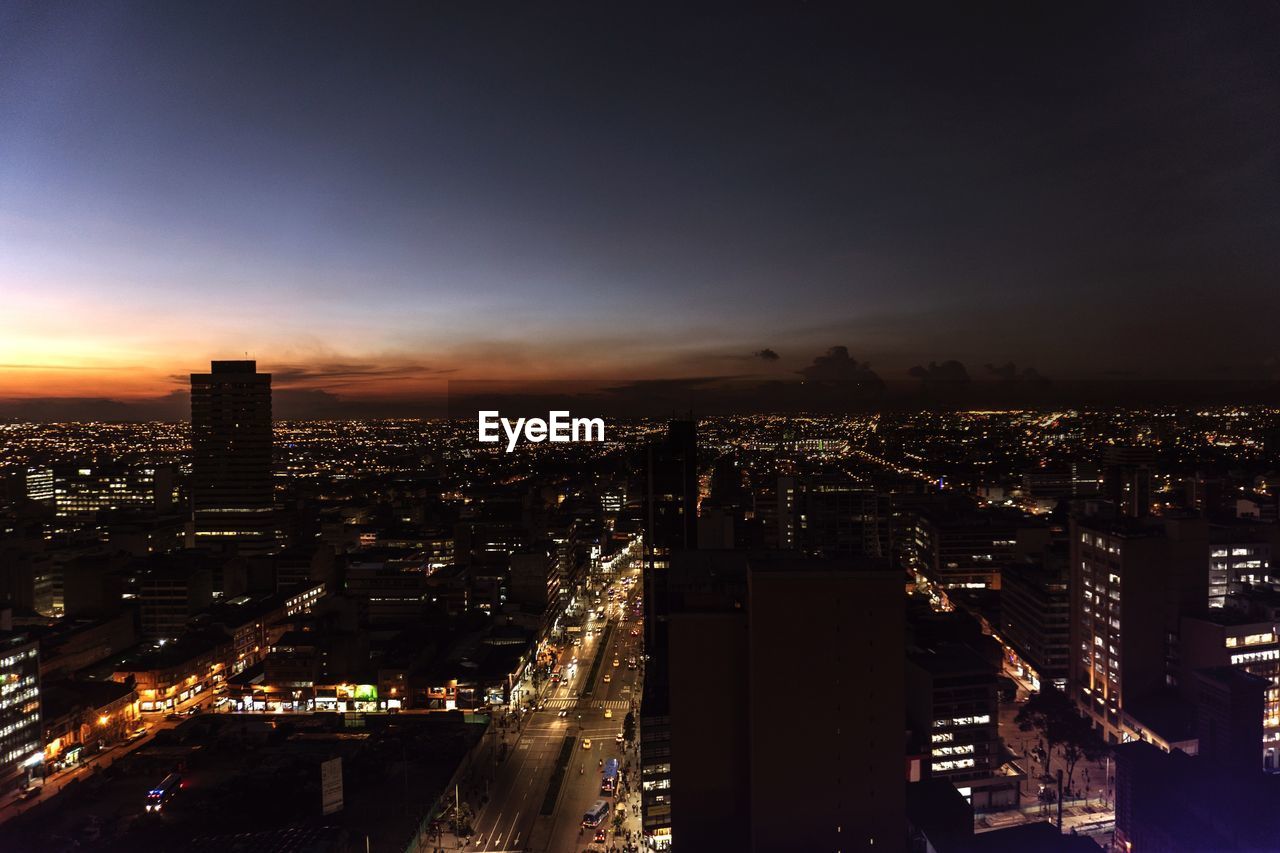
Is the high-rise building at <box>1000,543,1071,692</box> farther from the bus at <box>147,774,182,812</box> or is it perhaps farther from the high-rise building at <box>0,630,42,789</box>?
the high-rise building at <box>0,630,42,789</box>

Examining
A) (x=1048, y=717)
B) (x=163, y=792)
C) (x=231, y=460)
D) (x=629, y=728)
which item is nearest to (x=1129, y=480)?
(x=1048, y=717)

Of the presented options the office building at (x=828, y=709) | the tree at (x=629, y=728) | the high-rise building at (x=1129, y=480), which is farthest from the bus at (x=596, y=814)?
the high-rise building at (x=1129, y=480)

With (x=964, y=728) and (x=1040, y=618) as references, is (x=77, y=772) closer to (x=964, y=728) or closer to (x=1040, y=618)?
(x=964, y=728)

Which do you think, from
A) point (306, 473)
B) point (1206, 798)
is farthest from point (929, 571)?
point (306, 473)

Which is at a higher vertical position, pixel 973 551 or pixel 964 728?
pixel 973 551

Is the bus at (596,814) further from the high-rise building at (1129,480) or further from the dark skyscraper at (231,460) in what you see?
the dark skyscraper at (231,460)
